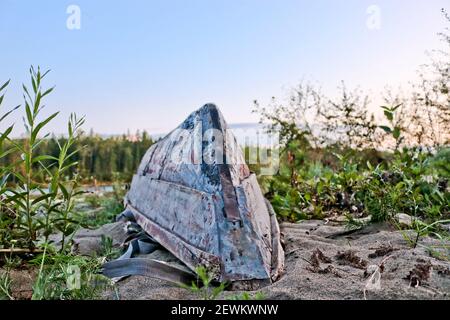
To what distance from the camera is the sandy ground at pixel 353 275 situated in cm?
170

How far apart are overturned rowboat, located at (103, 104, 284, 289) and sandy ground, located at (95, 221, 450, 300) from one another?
13cm

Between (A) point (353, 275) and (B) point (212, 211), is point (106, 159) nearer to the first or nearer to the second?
(B) point (212, 211)

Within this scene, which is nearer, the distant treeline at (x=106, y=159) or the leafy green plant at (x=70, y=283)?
the leafy green plant at (x=70, y=283)

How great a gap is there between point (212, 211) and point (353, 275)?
0.72 meters

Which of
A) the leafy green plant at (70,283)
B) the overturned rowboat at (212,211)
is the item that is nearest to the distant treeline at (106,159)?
the overturned rowboat at (212,211)

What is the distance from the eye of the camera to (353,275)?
1.97 meters

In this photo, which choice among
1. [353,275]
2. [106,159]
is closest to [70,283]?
[353,275]

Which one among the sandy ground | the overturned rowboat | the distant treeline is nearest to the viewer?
the sandy ground

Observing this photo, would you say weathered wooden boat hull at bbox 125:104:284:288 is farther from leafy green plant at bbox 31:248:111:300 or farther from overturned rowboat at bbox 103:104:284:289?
leafy green plant at bbox 31:248:111:300

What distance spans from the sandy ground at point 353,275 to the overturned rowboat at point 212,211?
0.43ft

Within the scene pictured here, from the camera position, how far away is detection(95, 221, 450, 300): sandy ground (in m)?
1.70

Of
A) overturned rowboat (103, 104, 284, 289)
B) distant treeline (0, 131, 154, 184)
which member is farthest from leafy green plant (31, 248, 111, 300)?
distant treeline (0, 131, 154, 184)

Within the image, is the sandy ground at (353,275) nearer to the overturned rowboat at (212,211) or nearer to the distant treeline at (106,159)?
the overturned rowboat at (212,211)
